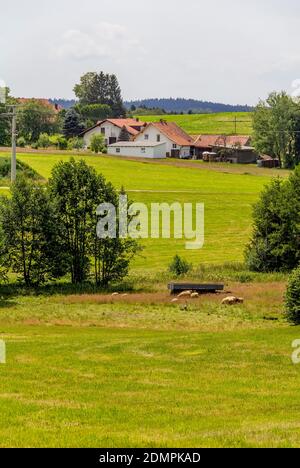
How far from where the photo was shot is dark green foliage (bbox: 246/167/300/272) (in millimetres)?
64125

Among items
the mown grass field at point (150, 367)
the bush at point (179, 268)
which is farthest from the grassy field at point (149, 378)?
the bush at point (179, 268)

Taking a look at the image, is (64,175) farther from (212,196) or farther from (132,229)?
(212,196)

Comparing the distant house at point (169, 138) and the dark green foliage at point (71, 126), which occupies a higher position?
the dark green foliage at point (71, 126)

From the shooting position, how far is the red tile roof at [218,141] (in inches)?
6107

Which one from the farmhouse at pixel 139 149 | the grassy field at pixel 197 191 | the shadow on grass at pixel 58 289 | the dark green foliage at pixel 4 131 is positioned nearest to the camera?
the shadow on grass at pixel 58 289

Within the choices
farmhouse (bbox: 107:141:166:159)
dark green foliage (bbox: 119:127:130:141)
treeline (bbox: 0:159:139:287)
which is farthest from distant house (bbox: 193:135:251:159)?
treeline (bbox: 0:159:139:287)

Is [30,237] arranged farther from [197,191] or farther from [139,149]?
[139,149]

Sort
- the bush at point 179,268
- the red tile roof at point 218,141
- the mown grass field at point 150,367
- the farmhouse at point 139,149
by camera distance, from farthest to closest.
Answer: the red tile roof at point 218,141 < the farmhouse at point 139,149 < the bush at point 179,268 < the mown grass field at point 150,367

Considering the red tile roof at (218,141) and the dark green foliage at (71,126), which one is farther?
the dark green foliage at (71,126)

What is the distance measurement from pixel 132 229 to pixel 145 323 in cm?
1838

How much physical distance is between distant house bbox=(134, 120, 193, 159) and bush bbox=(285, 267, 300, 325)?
109 meters

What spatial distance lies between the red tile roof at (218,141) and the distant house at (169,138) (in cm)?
187

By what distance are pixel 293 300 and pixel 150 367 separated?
14585 millimetres

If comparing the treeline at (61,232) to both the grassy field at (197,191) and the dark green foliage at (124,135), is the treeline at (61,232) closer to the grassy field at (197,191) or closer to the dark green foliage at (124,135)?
the grassy field at (197,191)
